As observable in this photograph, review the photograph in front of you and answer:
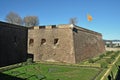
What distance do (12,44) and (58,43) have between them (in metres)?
5.52

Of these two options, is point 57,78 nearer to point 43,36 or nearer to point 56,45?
point 56,45

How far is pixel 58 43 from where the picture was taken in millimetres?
20250

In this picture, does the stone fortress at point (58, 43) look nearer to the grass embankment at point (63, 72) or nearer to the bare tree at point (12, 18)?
the grass embankment at point (63, 72)

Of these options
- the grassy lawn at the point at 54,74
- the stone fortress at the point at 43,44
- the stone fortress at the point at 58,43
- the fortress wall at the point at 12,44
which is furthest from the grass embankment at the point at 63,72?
the stone fortress at the point at 58,43

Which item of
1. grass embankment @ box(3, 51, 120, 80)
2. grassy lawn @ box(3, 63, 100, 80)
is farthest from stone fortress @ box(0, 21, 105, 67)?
grassy lawn @ box(3, 63, 100, 80)

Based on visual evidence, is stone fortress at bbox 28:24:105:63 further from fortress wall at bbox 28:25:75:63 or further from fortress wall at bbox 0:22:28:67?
fortress wall at bbox 0:22:28:67

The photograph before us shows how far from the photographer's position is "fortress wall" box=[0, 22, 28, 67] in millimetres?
16672

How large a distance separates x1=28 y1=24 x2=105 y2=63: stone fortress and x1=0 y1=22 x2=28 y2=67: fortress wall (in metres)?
1.91

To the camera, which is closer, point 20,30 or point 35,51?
point 20,30

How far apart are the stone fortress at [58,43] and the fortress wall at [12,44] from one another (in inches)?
75.3

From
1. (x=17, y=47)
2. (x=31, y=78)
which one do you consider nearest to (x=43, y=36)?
(x=17, y=47)

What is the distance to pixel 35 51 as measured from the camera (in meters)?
21.8

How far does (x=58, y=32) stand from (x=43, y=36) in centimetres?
230

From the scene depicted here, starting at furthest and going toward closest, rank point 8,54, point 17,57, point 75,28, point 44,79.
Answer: point 75,28
point 17,57
point 8,54
point 44,79
